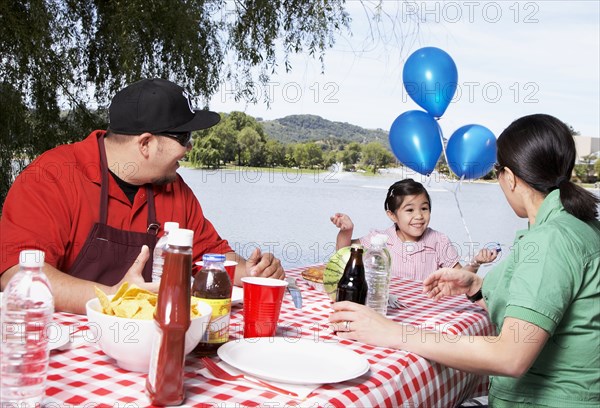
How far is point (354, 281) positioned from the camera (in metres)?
1.65

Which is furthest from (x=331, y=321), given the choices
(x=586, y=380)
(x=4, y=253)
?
(x=4, y=253)

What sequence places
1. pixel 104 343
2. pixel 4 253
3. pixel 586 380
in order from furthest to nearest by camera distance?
pixel 4 253, pixel 586 380, pixel 104 343

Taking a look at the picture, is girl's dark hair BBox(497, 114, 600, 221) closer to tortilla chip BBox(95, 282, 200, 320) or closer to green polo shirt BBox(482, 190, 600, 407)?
green polo shirt BBox(482, 190, 600, 407)

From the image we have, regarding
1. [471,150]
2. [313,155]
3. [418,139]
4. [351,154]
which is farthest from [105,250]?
[313,155]

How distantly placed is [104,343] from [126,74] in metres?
3.49

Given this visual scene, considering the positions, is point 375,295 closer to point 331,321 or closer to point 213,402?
point 331,321

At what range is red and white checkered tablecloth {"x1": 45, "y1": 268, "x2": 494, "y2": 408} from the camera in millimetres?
1113

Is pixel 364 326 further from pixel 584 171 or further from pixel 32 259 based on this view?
pixel 584 171

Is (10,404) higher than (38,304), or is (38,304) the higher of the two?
(38,304)

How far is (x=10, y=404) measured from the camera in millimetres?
1007

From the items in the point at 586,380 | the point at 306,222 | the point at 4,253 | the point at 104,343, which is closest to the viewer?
the point at 104,343

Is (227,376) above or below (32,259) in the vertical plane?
below

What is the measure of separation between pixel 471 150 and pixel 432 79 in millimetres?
594

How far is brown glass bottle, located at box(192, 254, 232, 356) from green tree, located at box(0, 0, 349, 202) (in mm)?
3244
